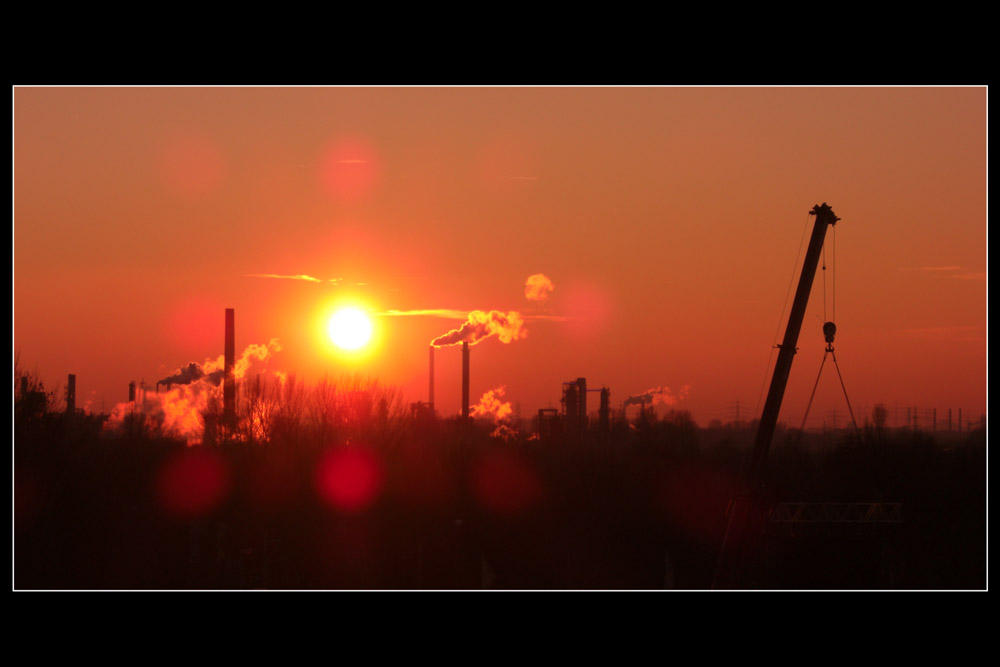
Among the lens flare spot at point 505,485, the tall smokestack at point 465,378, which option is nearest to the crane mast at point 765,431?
the lens flare spot at point 505,485

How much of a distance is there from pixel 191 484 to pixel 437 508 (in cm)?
695

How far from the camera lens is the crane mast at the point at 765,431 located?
852 inches

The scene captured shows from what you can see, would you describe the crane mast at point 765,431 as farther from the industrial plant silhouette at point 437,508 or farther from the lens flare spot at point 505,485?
the lens flare spot at point 505,485

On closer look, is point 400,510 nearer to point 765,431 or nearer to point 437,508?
point 437,508

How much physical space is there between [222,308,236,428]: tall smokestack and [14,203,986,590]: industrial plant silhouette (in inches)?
3.7

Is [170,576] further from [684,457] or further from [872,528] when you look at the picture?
[684,457]

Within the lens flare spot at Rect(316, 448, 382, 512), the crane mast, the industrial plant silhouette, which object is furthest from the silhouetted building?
the crane mast

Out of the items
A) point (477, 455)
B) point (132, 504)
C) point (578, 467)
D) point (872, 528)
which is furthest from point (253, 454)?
point (872, 528)

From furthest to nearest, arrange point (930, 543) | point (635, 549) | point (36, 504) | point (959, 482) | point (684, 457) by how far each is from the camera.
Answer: point (684, 457), point (959, 482), point (930, 543), point (635, 549), point (36, 504)

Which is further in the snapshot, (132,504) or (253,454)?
(253,454)

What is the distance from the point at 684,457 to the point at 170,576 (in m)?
20.9

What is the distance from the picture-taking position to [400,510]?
2959 centimetres

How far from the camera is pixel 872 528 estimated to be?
28.6m

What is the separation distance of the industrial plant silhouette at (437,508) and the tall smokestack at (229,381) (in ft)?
0.31
